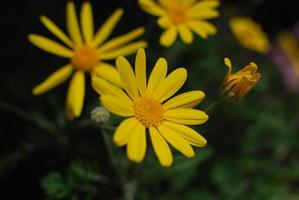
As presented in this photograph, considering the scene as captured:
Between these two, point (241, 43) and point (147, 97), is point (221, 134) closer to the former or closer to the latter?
point (241, 43)

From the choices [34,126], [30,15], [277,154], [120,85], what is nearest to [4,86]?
[34,126]

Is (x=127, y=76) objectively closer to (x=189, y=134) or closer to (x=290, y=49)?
(x=189, y=134)

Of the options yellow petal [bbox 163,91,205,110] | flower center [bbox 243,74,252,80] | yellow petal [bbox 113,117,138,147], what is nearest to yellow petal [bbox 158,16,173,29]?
yellow petal [bbox 163,91,205,110]

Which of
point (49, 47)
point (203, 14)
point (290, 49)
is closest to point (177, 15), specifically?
point (203, 14)

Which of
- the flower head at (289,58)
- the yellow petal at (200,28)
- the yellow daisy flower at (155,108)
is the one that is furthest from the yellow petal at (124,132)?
the flower head at (289,58)

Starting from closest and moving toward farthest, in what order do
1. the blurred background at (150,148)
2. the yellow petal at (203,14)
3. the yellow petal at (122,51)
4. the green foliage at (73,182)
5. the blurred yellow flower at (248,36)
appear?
the green foliage at (73,182) → the yellow petal at (122,51) → the yellow petal at (203,14) → the blurred background at (150,148) → the blurred yellow flower at (248,36)

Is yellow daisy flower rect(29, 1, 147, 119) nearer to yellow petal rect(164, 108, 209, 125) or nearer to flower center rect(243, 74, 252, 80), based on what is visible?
yellow petal rect(164, 108, 209, 125)

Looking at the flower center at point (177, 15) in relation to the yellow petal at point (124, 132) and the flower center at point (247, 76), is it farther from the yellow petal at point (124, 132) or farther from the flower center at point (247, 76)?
the yellow petal at point (124, 132)
